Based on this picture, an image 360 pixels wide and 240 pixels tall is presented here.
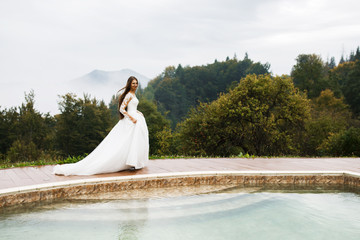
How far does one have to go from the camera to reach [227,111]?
72.5 feet

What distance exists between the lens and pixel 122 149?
6551mm

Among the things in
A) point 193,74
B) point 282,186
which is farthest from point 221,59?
point 282,186

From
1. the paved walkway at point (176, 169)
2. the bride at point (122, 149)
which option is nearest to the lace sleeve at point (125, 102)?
the bride at point (122, 149)

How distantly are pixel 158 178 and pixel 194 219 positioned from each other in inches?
58.2

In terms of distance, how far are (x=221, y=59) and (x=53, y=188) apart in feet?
379

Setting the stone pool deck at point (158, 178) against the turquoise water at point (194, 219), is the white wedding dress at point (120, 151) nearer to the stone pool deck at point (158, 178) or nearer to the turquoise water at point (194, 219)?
the stone pool deck at point (158, 178)

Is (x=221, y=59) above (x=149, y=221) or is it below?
above

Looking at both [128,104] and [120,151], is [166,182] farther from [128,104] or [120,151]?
[128,104]

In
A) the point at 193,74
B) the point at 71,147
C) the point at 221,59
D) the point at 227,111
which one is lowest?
the point at 71,147

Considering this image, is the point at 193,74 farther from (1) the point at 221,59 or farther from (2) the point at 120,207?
(2) the point at 120,207

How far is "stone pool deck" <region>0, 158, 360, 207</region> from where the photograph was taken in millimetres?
5168

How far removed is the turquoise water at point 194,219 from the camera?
13.8ft

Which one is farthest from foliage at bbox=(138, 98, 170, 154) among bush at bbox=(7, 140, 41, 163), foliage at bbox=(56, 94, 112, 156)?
bush at bbox=(7, 140, 41, 163)

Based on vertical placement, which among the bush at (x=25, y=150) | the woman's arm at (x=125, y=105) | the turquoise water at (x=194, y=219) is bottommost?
the bush at (x=25, y=150)
